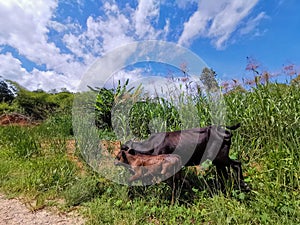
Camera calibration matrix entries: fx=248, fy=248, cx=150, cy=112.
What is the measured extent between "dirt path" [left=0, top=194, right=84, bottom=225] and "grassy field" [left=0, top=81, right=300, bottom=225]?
0.32 feet

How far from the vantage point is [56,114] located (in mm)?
7473

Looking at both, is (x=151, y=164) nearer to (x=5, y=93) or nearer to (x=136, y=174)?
(x=136, y=174)

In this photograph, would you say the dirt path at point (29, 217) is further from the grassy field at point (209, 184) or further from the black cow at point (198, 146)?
the black cow at point (198, 146)

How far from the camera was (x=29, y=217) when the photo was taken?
2.32 m

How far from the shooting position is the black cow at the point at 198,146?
229 cm

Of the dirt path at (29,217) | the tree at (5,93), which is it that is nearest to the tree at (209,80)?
the dirt path at (29,217)

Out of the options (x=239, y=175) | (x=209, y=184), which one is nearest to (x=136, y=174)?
(x=209, y=184)

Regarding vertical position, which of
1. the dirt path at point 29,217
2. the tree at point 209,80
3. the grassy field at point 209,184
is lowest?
the dirt path at point 29,217

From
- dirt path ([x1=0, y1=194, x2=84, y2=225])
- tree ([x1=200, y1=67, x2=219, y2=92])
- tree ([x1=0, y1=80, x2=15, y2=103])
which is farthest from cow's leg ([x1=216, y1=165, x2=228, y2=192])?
tree ([x1=0, y1=80, x2=15, y2=103])

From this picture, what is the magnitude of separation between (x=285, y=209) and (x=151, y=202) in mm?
1126

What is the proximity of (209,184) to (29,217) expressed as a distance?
1.79 m

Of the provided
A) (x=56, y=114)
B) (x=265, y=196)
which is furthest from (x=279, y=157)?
(x=56, y=114)

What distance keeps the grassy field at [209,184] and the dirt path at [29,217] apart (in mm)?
97

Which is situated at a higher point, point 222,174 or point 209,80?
point 209,80
